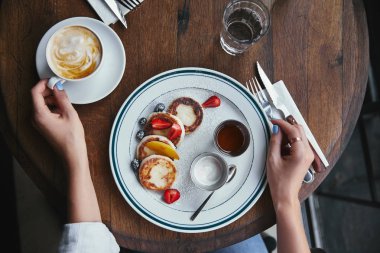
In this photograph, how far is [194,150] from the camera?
1.15 m

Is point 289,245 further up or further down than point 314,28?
further down

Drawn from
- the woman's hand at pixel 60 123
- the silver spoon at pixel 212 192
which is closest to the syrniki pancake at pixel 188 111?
the silver spoon at pixel 212 192

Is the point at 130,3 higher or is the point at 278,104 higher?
the point at 130,3

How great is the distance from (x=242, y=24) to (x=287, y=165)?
0.45m

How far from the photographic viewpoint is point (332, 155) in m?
1.18

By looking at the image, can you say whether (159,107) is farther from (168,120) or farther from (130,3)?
(130,3)

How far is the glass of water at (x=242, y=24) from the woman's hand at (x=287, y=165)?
261 millimetres

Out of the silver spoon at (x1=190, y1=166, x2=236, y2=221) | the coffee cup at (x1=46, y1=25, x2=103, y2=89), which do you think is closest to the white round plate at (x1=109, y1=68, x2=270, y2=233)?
the silver spoon at (x1=190, y1=166, x2=236, y2=221)

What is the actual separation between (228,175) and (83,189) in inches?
15.9

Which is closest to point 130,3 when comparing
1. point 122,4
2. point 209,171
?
point 122,4

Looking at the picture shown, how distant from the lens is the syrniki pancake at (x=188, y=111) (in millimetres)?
1143

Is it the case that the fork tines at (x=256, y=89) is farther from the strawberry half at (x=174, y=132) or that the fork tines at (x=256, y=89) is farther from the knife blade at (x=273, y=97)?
the strawberry half at (x=174, y=132)

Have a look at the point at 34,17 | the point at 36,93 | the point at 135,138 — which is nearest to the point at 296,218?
the point at 135,138

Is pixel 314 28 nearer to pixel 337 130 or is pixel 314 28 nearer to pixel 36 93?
pixel 337 130
